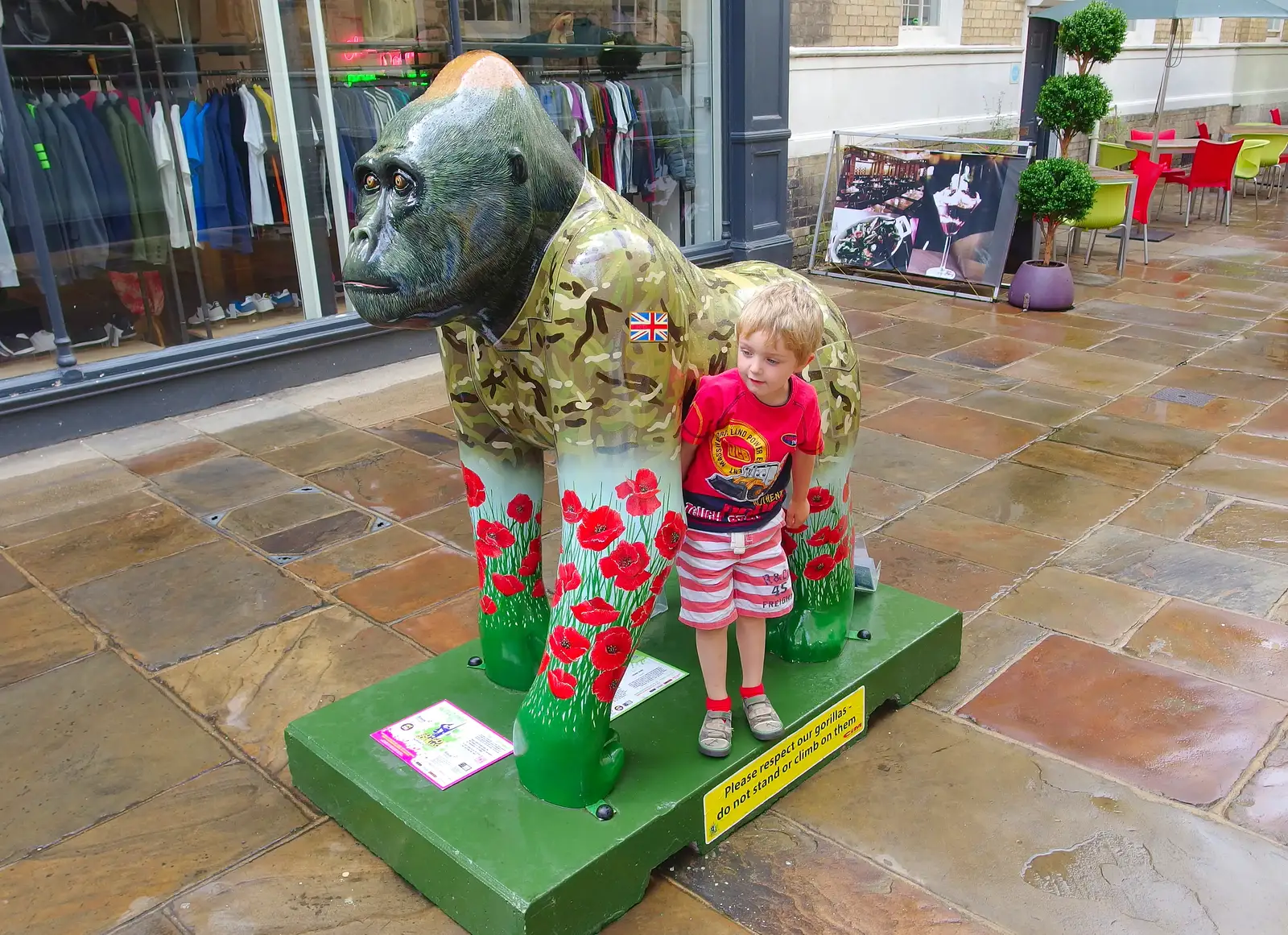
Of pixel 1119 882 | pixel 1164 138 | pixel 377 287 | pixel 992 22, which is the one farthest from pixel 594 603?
pixel 1164 138

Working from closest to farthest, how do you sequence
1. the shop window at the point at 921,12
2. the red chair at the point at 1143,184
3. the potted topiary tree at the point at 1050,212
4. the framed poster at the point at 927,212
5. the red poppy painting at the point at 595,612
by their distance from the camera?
the red poppy painting at the point at 595,612, the potted topiary tree at the point at 1050,212, the framed poster at the point at 927,212, the red chair at the point at 1143,184, the shop window at the point at 921,12

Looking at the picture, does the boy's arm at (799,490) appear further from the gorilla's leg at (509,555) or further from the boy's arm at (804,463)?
the gorilla's leg at (509,555)

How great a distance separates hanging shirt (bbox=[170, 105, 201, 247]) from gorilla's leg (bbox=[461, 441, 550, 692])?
4516mm

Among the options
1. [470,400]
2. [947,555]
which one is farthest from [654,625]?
[947,555]

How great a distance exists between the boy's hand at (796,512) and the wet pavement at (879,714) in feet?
2.07

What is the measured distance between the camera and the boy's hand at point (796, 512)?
7.60 ft

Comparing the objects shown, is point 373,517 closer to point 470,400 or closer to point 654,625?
point 654,625

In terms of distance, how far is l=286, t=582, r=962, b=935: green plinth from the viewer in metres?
1.94

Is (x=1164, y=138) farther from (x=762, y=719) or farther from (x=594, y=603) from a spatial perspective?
(x=594, y=603)

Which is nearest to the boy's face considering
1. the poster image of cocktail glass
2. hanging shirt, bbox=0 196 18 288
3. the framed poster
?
hanging shirt, bbox=0 196 18 288

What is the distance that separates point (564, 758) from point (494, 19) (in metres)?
5.86

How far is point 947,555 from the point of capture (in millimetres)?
3707

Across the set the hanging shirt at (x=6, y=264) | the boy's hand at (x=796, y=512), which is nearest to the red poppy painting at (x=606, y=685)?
the boy's hand at (x=796, y=512)

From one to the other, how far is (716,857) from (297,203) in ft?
16.6
